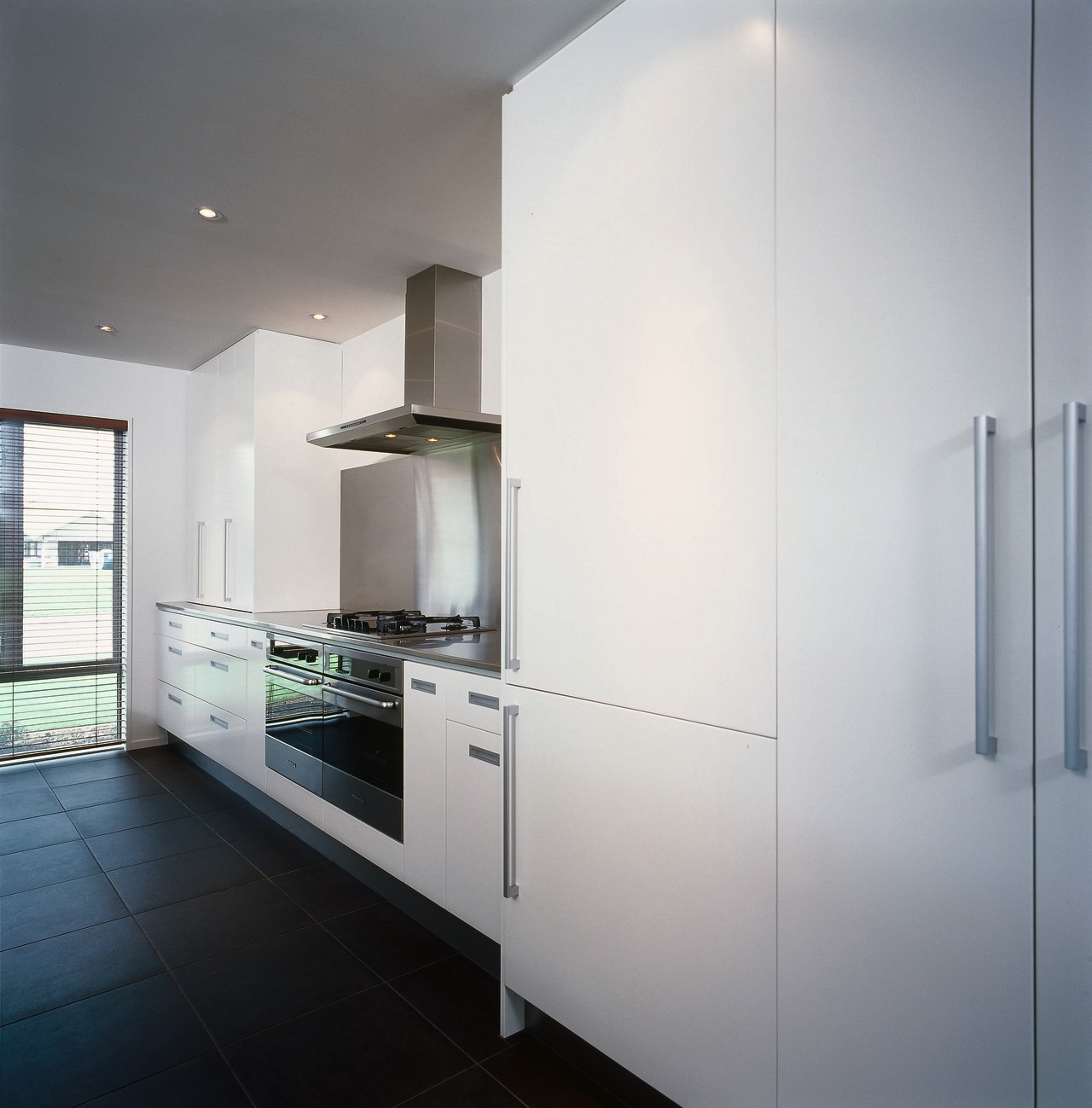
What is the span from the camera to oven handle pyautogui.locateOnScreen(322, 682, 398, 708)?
2695mm

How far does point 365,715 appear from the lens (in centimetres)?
285

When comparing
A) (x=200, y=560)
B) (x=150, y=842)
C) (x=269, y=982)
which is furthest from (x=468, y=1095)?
(x=200, y=560)

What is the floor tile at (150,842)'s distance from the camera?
10.4 ft

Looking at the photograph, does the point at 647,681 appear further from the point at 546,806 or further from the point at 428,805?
the point at 428,805

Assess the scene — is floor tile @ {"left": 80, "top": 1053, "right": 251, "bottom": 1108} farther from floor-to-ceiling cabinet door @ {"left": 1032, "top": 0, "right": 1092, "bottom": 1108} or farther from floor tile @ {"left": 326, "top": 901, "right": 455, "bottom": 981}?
floor-to-ceiling cabinet door @ {"left": 1032, "top": 0, "right": 1092, "bottom": 1108}

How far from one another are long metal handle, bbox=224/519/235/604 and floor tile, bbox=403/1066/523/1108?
131 inches

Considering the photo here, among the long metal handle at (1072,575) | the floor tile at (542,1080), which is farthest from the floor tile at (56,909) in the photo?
the long metal handle at (1072,575)

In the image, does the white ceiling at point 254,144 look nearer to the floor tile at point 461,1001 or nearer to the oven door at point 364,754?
the oven door at point 364,754

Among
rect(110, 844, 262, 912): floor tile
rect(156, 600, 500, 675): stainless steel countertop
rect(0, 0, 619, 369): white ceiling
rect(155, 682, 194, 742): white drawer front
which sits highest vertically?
rect(0, 0, 619, 369): white ceiling

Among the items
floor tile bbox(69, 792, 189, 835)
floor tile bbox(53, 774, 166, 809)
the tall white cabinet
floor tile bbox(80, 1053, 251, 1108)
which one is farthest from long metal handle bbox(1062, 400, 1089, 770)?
floor tile bbox(53, 774, 166, 809)

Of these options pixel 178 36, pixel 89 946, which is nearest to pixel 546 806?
pixel 89 946

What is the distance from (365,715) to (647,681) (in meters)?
1.56

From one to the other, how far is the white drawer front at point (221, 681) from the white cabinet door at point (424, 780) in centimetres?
166

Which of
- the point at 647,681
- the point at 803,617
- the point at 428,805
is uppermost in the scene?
the point at 803,617
